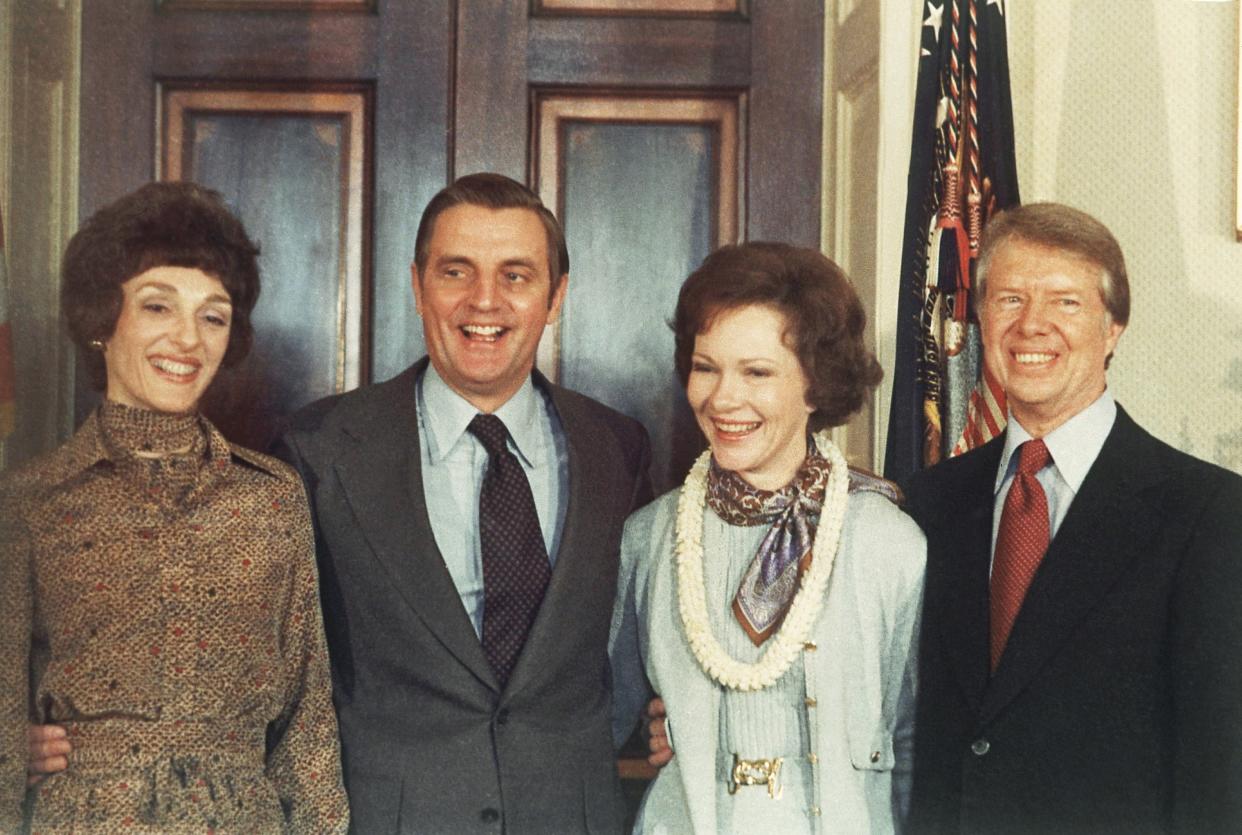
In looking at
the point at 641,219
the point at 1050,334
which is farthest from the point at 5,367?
the point at 1050,334

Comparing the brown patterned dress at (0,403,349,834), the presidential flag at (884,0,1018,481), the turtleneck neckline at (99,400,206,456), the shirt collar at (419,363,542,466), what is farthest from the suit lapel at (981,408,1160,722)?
the turtleneck neckline at (99,400,206,456)

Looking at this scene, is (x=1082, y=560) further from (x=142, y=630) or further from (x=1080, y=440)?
(x=142, y=630)

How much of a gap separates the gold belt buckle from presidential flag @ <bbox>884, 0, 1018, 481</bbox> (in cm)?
93

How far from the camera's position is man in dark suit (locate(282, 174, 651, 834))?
2.44m

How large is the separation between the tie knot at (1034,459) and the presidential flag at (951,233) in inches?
24.2

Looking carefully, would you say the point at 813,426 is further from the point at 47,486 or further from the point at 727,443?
the point at 47,486

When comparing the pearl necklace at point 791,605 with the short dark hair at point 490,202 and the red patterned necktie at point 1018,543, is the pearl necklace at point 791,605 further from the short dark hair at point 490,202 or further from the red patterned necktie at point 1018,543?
the short dark hair at point 490,202

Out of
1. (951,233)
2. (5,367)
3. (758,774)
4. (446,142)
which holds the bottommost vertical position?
(758,774)

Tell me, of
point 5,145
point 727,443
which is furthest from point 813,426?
point 5,145

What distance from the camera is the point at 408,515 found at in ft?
8.21

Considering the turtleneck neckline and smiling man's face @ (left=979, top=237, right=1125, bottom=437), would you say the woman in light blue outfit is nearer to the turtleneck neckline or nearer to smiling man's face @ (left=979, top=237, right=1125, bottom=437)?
smiling man's face @ (left=979, top=237, right=1125, bottom=437)

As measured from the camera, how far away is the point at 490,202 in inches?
105

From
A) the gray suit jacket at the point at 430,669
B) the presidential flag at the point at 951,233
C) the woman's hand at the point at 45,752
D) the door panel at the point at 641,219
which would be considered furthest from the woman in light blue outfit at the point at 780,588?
the door panel at the point at 641,219

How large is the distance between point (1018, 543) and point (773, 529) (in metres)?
0.41
